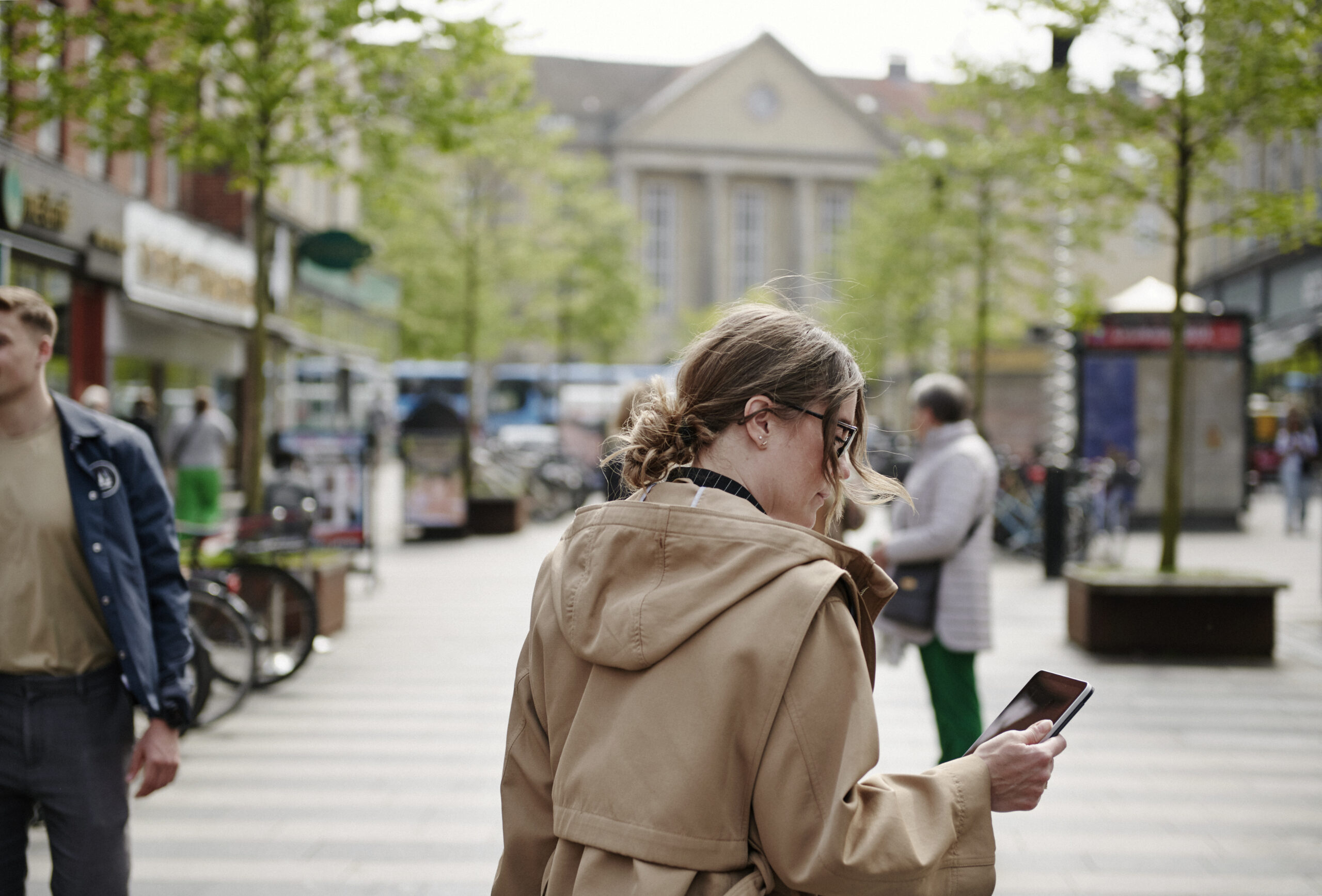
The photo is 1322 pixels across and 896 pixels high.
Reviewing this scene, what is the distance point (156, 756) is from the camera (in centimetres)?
305

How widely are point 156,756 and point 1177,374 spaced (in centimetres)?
815

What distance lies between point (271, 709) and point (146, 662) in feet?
14.9

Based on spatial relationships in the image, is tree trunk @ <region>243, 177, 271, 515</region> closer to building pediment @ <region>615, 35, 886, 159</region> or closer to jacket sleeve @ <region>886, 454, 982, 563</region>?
jacket sleeve @ <region>886, 454, 982, 563</region>

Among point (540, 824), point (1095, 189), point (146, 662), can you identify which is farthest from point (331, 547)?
point (540, 824)

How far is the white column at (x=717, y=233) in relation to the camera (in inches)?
2650

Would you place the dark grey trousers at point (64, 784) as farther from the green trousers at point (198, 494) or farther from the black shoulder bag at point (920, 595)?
the green trousers at point (198, 494)

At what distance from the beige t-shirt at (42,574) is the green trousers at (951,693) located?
322 centimetres

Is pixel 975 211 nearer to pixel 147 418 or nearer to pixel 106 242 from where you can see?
pixel 147 418

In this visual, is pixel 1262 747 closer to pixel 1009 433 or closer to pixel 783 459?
pixel 783 459

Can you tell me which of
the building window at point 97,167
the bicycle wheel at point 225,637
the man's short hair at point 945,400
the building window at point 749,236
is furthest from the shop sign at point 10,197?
the building window at point 749,236

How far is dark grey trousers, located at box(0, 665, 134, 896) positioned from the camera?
2820 mm

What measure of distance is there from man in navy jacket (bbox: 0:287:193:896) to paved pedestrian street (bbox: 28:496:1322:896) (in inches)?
62.0

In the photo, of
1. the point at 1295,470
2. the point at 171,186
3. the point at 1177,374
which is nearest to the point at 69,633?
the point at 1177,374

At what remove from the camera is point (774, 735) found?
1.58 metres
